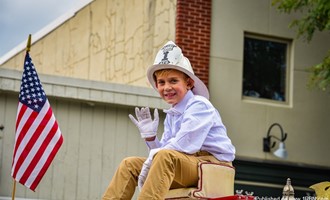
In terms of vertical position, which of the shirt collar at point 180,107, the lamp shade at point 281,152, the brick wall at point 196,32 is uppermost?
the brick wall at point 196,32

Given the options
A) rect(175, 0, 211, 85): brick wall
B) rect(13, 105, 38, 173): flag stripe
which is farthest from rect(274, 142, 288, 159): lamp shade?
rect(13, 105, 38, 173): flag stripe

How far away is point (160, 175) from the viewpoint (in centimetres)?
757

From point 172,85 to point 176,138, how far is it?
566 mm

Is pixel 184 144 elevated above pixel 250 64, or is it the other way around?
pixel 250 64

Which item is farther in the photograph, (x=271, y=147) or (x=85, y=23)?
(x=85, y=23)

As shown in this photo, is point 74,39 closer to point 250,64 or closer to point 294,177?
point 250,64

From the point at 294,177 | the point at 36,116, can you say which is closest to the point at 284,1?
the point at 294,177

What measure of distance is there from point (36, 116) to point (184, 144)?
6.59 metres

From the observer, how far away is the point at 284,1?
655 inches

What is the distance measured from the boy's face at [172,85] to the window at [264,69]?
10450 millimetres

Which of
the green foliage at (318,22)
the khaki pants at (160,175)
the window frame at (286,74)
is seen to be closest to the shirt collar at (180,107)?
the khaki pants at (160,175)

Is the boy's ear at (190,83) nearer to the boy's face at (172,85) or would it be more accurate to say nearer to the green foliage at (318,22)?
the boy's face at (172,85)

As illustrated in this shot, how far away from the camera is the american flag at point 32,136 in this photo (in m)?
14.2

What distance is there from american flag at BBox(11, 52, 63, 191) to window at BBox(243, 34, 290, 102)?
5583mm
